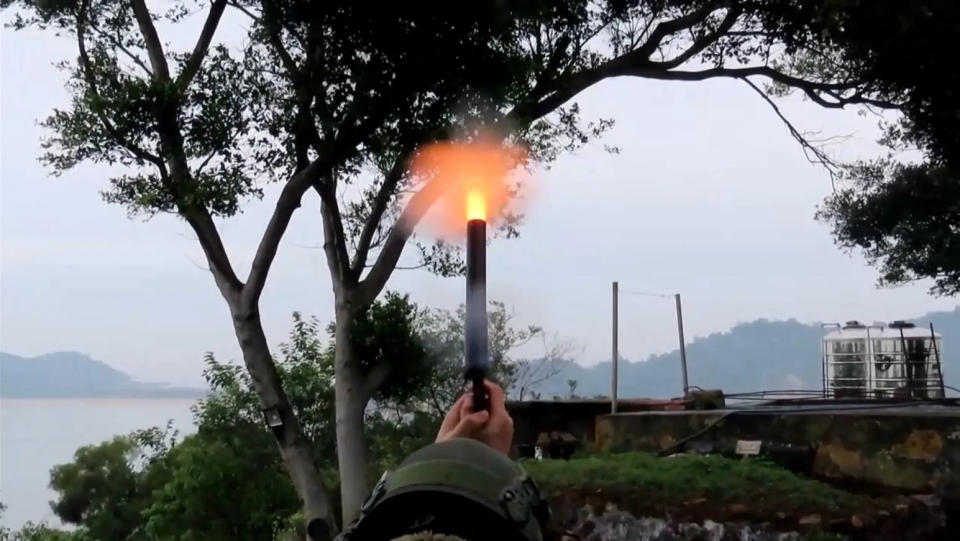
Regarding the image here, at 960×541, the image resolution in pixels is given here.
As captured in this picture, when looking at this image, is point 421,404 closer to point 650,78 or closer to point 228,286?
point 228,286

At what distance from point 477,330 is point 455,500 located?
0.98 ft

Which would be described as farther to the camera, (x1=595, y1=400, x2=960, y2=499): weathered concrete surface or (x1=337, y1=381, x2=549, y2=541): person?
(x1=595, y1=400, x2=960, y2=499): weathered concrete surface

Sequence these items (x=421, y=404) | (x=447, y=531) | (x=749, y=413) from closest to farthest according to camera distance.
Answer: (x=447, y=531), (x=749, y=413), (x=421, y=404)

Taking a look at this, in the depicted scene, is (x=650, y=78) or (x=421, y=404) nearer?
(x=650, y=78)

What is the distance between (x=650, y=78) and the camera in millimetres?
12320

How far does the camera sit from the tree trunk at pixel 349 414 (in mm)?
11539

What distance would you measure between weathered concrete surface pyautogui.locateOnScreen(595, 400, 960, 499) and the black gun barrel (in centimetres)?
659

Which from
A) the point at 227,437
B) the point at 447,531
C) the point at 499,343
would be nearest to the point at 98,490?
the point at 227,437

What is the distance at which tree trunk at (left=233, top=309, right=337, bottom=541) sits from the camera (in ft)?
38.3

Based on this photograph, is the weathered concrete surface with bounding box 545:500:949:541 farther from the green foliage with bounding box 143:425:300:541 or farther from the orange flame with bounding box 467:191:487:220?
the green foliage with bounding box 143:425:300:541

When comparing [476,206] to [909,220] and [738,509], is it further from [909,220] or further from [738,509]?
[909,220]

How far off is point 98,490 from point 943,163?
22431mm

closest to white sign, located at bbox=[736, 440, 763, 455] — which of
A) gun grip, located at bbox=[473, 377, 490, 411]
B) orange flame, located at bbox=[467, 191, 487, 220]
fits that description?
orange flame, located at bbox=[467, 191, 487, 220]

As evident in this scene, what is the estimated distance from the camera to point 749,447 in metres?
8.82
